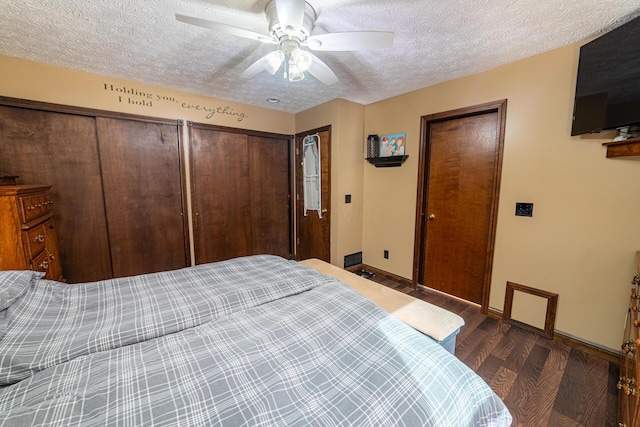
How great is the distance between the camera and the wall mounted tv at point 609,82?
4.68 ft

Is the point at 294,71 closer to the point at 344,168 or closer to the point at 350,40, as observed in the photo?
the point at 350,40

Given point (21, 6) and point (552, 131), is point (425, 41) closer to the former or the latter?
point (552, 131)

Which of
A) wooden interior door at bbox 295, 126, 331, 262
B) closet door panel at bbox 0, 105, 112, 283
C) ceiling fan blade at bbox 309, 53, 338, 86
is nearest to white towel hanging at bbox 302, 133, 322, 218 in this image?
wooden interior door at bbox 295, 126, 331, 262

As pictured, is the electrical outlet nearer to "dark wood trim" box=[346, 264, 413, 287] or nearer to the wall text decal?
"dark wood trim" box=[346, 264, 413, 287]

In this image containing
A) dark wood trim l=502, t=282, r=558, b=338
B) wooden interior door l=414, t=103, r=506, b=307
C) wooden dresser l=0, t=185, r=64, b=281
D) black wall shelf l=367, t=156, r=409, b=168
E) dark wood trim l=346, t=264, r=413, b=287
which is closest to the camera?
wooden dresser l=0, t=185, r=64, b=281

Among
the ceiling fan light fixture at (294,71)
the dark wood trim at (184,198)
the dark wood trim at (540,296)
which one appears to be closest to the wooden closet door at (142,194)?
the dark wood trim at (184,198)

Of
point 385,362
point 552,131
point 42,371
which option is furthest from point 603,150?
point 42,371

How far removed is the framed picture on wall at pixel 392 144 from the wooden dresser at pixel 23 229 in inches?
A: 124

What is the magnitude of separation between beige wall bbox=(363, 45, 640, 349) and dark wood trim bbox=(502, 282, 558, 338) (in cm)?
4

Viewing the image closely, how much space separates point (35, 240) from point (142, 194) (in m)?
1.04

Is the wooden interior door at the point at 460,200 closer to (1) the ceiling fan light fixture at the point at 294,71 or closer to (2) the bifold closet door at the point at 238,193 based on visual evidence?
(1) the ceiling fan light fixture at the point at 294,71

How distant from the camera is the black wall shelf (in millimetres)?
2810

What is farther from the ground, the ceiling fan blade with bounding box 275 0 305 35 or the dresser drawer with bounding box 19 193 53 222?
the ceiling fan blade with bounding box 275 0 305 35

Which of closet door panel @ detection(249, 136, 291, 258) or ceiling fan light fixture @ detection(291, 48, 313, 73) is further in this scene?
closet door panel @ detection(249, 136, 291, 258)
